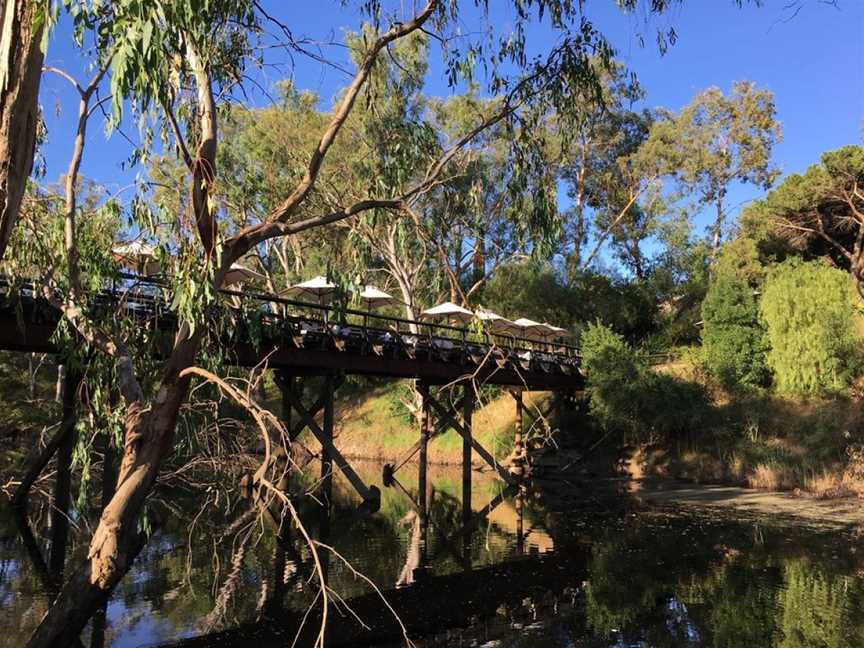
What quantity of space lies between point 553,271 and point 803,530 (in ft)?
72.2

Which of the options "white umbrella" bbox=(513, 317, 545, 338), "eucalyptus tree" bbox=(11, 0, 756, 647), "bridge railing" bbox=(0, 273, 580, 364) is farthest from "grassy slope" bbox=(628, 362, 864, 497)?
"eucalyptus tree" bbox=(11, 0, 756, 647)

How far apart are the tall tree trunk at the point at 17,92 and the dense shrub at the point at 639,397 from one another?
2127 centimetres

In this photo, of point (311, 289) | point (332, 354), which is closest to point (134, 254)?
point (332, 354)

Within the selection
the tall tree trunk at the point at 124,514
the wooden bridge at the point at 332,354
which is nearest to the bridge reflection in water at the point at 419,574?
the wooden bridge at the point at 332,354

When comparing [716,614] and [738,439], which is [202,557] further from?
[738,439]

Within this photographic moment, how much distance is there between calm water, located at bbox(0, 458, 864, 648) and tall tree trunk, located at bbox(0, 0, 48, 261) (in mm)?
2936

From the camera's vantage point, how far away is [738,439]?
22.3 meters

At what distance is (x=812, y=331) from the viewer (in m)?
22.5

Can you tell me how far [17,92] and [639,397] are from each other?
21.7 m

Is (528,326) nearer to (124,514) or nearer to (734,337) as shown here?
(734,337)

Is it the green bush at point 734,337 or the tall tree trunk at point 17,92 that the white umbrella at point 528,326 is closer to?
the green bush at point 734,337

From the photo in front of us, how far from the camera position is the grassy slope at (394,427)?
29.5 metres

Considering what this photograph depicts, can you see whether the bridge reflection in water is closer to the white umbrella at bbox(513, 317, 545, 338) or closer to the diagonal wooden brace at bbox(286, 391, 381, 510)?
the diagonal wooden brace at bbox(286, 391, 381, 510)

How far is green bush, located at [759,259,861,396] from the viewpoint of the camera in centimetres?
2206
